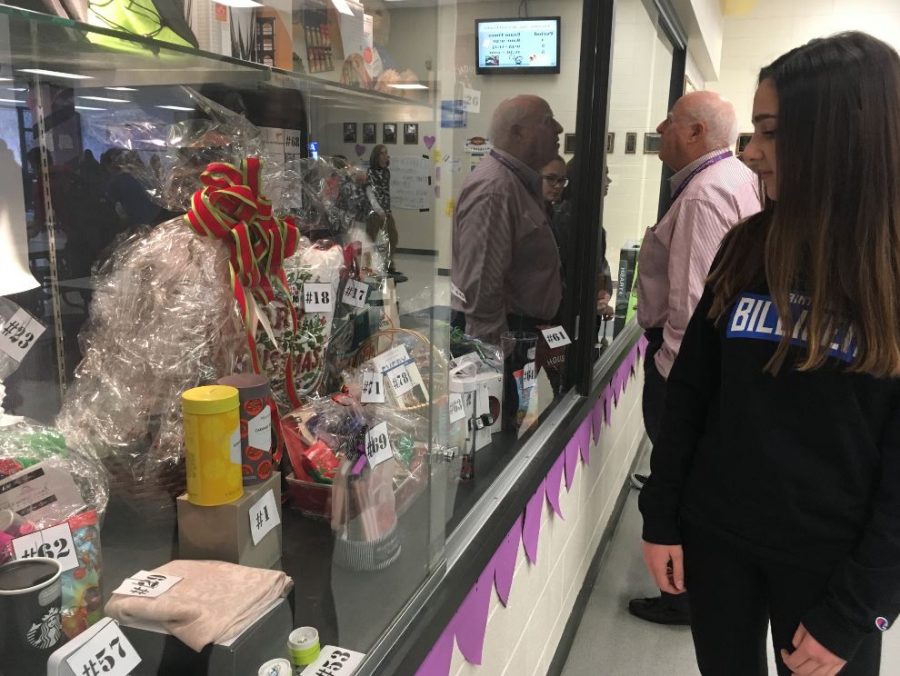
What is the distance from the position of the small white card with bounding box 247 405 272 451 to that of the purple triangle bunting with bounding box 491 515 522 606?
659mm

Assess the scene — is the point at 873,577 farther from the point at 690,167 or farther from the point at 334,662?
the point at 690,167

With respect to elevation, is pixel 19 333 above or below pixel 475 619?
above

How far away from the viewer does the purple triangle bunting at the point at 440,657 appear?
110 centimetres

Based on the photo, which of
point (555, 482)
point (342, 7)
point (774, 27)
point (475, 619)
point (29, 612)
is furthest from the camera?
point (774, 27)

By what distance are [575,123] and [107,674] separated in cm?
220

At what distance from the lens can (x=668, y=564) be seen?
4.96 feet

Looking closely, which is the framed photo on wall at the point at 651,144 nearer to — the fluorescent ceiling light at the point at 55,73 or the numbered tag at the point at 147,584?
the fluorescent ceiling light at the point at 55,73

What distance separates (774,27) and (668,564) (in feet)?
22.7

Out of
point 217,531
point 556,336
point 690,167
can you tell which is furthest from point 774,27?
point 217,531

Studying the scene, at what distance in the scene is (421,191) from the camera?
1212 mm

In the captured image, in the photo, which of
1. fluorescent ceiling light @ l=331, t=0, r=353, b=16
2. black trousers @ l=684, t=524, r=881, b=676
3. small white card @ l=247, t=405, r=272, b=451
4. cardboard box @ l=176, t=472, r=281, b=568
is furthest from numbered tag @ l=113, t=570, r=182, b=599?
black trousers @ l=684, t=524, r=881, b=676

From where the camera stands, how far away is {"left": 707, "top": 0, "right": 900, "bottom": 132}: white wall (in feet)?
21.0

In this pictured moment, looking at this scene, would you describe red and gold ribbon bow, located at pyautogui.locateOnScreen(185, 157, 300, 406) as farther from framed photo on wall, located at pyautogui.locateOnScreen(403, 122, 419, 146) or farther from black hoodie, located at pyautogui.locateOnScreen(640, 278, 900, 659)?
black hoodie, located at pyautogui.locateOnScreen(640, 278, 900, 659)

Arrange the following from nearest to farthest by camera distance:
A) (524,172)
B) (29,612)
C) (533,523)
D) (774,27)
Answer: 1. (29,612)
2. (533,523)
3. (524,172)
4. (774,27)
